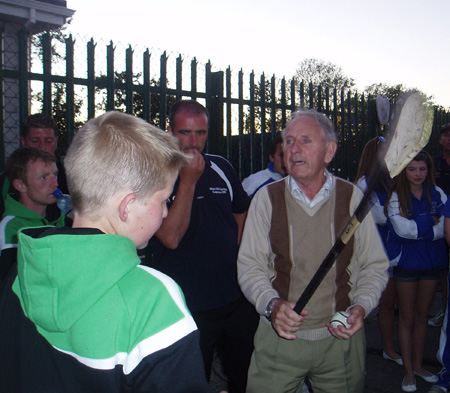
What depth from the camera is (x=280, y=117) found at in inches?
232

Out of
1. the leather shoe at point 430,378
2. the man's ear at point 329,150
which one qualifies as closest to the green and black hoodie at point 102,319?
the man's ear at point 329,150

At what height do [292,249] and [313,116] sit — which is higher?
[313,116]

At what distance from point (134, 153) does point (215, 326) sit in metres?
1.75

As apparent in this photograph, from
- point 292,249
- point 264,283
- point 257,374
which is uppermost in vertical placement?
point 292,249

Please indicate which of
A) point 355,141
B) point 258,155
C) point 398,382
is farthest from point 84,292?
point 355,141

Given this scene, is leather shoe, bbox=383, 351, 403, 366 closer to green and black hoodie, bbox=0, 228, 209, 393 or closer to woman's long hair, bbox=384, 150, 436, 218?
woman's long hair, bbox=384, 150, 436, 218

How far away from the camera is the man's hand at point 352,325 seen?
2.03 m

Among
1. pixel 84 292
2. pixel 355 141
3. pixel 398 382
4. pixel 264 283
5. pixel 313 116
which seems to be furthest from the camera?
pixel 355 141

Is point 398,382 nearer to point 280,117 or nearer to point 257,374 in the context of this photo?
point 257,374

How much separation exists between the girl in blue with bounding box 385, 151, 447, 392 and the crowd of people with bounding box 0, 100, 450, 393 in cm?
1

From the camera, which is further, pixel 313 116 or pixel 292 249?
pixel 313 116

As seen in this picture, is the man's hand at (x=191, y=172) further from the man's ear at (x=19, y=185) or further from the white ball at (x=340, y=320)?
the man's ear at (x=19, y=185)

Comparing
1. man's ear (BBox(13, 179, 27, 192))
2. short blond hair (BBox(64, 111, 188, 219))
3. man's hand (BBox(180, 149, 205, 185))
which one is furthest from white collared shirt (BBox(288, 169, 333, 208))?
man's ear (BBox(13, 179, 27, 192))

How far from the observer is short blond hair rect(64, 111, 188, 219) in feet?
3.69
